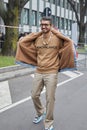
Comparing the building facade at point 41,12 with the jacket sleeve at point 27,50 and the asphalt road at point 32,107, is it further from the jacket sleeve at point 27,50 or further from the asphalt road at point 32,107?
the jacket sleeve at point 27,50

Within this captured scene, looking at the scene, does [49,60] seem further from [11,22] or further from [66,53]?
[11,22]

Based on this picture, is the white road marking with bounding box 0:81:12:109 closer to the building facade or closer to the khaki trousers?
Result: the khaki trousers

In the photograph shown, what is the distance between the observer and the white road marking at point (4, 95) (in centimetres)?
857

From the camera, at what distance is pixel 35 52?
632 cm

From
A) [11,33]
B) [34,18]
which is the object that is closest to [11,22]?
[11,33]

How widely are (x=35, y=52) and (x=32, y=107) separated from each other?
206cm

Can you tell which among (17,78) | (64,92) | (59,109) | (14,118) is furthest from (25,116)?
(17,78)

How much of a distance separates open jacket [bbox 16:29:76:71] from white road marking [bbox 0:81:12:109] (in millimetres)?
2094

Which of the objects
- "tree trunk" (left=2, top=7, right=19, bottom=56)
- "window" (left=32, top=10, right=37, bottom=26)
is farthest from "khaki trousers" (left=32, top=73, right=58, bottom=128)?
"window" (left=32, top=10, right=37, bottom=26)

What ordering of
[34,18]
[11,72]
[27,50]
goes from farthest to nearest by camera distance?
[34,18] → [11,72] → [27,50]

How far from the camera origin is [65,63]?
6.19m

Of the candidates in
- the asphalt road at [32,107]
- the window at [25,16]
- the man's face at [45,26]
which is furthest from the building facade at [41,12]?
the man's face at [45,26]

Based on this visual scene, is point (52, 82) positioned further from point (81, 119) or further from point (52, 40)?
point (81, 119)

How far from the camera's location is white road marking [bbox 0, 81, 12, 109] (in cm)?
857
